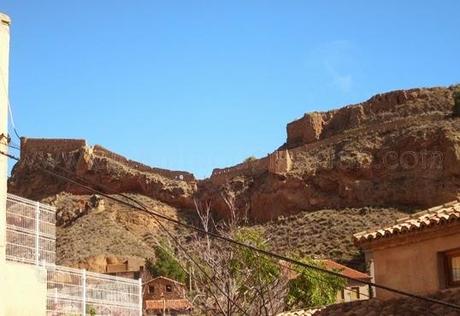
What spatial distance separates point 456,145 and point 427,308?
54.0 metres

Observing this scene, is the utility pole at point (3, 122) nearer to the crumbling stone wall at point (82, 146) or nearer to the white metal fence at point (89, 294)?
the white metal fence at point (89, 294)

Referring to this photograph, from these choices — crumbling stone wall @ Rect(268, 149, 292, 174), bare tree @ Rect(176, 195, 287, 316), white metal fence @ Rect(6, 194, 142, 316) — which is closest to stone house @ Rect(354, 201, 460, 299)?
bare tree @ Rect(176, 195, 287, 316)

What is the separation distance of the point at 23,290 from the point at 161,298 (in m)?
39.6

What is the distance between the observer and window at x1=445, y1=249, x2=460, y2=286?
45.8 ft

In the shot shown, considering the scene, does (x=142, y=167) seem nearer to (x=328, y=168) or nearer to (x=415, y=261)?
(x=328, y=168)

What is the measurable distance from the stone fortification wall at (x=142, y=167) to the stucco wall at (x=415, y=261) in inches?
2538

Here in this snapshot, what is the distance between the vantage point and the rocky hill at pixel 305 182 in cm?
6450

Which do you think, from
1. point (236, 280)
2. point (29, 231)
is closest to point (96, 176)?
point (236, 280)

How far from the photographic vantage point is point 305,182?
7219 centimetres

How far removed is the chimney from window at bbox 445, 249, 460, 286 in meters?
8.24

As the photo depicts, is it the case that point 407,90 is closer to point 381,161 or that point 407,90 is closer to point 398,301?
point 381,161

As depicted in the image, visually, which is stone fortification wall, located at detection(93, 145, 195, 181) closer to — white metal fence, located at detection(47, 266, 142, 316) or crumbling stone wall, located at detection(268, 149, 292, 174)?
crumbling stone wall, located at detection(268, 149, 292, 174)

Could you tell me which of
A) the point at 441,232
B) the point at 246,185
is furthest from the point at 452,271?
the point at 246,185

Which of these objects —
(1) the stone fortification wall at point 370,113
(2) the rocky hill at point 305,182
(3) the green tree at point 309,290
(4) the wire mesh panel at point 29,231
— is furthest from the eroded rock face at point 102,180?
(4) the wire mesh panel at point 29,231
